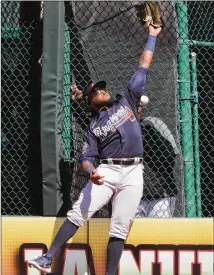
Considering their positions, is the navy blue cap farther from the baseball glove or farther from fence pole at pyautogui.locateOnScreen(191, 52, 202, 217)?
fence pole at pyautogui.locateOnScreen(191, 52, 202, 217)

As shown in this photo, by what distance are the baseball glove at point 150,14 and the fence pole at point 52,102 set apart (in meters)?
0.72

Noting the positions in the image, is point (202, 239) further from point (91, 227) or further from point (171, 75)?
point (171, 75)

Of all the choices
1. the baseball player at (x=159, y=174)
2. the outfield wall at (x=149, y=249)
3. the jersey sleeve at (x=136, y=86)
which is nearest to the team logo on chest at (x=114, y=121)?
the jersey sleeve at (x=136, y=86)

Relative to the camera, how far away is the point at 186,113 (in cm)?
606

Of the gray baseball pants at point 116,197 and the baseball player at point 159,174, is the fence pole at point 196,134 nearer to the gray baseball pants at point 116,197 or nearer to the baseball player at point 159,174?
the baseball player at point 159,174

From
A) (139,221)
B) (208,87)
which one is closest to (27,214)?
(139,221)

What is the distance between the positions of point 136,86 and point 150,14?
0.71m

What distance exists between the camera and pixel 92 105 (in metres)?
5.64

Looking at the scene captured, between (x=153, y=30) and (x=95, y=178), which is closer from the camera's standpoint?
(x=95, y=178)

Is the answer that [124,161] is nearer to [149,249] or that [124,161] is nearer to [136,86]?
[136,86]

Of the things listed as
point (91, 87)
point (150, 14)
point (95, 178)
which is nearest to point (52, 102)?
point (91, 87)

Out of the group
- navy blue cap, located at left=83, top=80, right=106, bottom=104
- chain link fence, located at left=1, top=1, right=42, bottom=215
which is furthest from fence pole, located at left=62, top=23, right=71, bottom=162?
navy blue cap, located at left=83, top=80, right=106, bottom=104

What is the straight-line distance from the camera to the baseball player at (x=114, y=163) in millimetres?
5434

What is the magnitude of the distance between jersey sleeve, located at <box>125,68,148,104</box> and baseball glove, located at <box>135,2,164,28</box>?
44 cm
